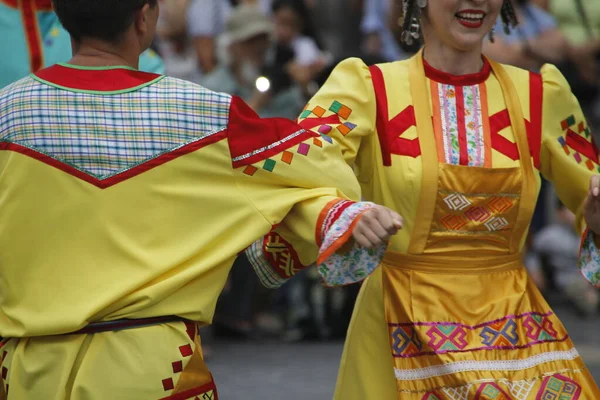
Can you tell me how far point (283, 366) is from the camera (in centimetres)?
732

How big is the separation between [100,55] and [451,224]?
1.21m

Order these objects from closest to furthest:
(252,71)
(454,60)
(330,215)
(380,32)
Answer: (330,215)
(454,60)
(252,71)
(380,32)

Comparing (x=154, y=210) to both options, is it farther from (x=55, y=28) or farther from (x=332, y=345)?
(x=332, y=345)

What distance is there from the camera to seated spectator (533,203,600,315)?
870cm

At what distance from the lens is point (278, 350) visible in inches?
307

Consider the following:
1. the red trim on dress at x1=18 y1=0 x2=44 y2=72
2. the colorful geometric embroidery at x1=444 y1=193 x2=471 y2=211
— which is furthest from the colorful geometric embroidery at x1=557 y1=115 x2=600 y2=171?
the red trim on dress at x1=18 y1=0 x2=44 y2=72

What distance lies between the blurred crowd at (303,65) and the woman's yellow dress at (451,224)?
13.3 feet

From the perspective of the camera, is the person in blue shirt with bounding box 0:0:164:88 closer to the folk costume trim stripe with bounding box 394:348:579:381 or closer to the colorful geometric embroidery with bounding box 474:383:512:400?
the folk costume trim stripe with bounding box 394:348:579:381

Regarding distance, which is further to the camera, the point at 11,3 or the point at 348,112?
the point at 11,3

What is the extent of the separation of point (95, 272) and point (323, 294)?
5.06 m

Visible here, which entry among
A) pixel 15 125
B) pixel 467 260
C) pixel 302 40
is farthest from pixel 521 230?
pixel 302 40

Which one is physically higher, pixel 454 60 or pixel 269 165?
pixel 454 60

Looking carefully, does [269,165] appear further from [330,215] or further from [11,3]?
[11,3]

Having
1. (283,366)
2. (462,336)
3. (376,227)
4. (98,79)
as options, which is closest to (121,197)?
(98,79)
